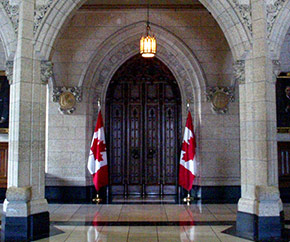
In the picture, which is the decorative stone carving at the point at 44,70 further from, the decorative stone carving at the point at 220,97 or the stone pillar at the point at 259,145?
the decorative stone carving at the point at 220,97

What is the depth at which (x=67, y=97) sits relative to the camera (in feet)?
31.0

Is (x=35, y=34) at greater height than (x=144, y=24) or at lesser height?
lesser

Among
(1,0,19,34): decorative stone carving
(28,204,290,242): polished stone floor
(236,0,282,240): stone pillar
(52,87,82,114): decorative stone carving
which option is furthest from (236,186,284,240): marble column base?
(52,87,82,114): decorative stone carving

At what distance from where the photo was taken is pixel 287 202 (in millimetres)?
9023

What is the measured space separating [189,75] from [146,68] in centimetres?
134

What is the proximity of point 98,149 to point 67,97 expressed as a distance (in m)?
1.68

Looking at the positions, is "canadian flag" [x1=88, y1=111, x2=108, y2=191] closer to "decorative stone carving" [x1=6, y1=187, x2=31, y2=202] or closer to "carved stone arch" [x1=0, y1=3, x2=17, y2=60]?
"decorative stone carving" [x1=6, y1=187, x2=31, y2=202]

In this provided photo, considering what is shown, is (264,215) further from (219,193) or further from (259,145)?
(219,193)

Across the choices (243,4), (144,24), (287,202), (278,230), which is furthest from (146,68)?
(278,230)

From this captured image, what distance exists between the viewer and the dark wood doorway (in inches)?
399

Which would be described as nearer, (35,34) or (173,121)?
(35,34)

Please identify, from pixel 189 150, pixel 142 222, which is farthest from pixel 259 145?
pixel 189 150

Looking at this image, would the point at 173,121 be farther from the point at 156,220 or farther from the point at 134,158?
the point at 156,220

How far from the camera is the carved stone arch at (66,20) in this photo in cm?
629
